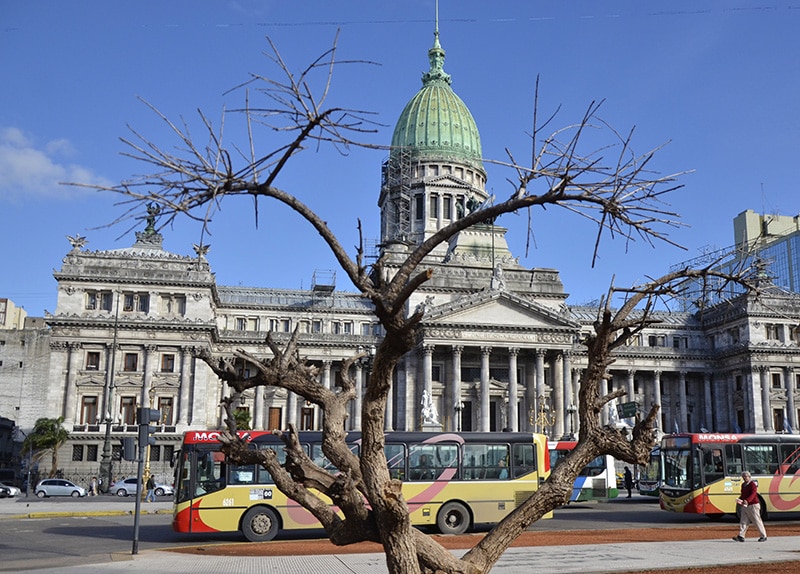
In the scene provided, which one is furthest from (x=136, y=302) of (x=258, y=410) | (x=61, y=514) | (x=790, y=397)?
(x=790, y=397)

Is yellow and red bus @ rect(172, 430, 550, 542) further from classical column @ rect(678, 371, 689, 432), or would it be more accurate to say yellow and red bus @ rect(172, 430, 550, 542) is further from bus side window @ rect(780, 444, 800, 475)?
classical column @ rect(678, 371, 689, 432)

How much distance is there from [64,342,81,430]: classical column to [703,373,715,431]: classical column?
61216 millimetres

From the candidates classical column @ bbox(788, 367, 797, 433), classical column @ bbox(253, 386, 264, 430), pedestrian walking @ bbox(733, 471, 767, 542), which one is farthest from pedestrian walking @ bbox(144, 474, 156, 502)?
classical column @ bbox(788, 367, 797, 433)

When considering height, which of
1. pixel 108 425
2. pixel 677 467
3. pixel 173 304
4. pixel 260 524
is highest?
pixel 173 304

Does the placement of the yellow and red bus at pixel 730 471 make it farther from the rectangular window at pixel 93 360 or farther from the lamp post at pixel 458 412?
the rectangular window at pixel 93 360

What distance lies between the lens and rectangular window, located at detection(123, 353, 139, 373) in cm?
6669

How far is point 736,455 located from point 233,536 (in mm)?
20475

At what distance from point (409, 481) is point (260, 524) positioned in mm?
5422

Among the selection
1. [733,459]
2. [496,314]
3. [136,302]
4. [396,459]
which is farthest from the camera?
[496,314]

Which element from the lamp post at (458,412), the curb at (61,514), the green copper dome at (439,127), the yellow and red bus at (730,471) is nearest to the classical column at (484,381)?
the lamp post at (458,412)

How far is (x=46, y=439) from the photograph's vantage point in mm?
60000

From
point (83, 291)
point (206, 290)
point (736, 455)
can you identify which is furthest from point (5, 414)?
point (736, 455)

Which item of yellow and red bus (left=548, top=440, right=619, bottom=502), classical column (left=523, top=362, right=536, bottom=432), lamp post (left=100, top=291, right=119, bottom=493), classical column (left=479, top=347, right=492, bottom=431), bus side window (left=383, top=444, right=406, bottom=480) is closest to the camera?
bus side window (left=383, top=444, right=406, bottom=480)

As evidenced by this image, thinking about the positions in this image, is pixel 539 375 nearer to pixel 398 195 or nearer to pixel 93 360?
pixel 398 195
